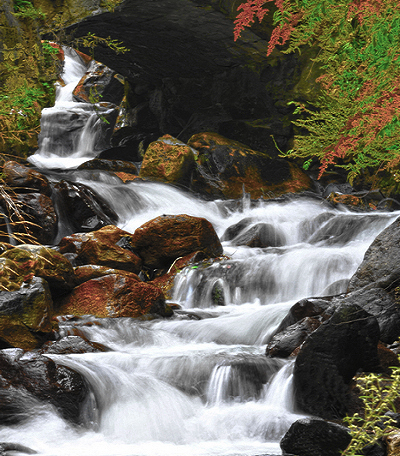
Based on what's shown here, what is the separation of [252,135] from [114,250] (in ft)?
28.6

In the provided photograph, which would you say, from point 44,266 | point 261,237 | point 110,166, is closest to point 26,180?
point 44,266

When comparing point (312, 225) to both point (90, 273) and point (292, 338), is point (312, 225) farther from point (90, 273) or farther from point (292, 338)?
point (292, 338)

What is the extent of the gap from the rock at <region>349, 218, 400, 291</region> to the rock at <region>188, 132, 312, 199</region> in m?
8.10

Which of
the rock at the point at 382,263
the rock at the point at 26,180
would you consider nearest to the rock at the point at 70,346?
the rock at the point at 382,263

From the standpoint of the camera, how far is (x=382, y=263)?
Result: 16.6ft

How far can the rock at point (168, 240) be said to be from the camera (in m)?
8.40

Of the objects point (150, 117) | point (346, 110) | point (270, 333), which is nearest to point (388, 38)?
point (346, 110)

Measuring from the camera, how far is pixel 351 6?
2.38 m

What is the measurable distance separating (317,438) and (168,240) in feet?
19.5

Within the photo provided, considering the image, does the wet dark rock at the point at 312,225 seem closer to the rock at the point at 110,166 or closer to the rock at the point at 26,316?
the rock at the point at 110,166

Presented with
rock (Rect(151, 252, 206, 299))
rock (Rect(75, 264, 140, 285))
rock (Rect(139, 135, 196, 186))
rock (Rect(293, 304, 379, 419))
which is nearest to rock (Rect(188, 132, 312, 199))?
rock (Rect(139, 135, 196, 186))

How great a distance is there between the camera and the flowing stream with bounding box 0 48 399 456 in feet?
11.8

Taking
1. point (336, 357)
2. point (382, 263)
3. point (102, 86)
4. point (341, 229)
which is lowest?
point (341, 229)

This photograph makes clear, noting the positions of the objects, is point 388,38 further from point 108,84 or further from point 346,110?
point 108,84
